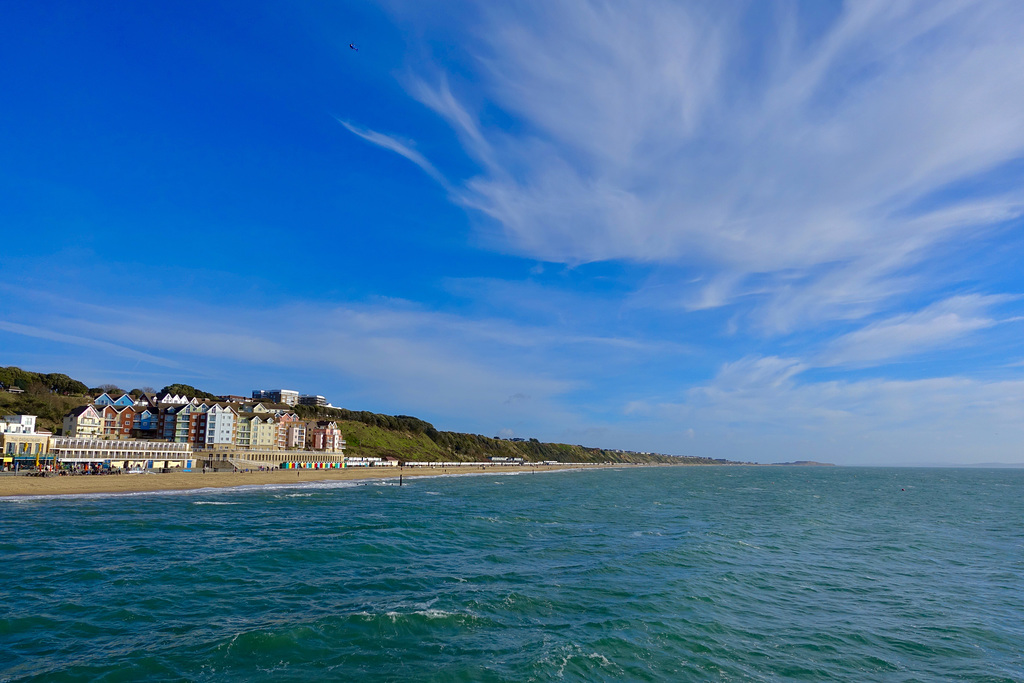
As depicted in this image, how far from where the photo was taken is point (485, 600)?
2473 cm

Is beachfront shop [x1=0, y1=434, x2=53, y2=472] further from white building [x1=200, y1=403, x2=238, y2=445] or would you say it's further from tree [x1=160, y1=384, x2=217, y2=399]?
tree [x1=160, y1=384, x2=217, y2=399]

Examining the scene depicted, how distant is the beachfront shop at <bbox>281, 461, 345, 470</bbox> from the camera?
127 m

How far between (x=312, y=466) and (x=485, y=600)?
384ft

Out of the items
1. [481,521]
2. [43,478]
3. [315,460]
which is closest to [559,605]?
[481,521]

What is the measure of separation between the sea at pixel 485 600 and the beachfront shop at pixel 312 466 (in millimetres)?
81007

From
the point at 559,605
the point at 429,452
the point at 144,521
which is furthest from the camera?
the point at 429,452

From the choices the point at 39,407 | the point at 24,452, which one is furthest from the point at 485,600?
the point at 39,407

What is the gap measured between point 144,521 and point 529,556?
100ft

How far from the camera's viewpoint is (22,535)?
1374 inches

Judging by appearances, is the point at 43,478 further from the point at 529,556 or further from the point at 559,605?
the point at 559,605

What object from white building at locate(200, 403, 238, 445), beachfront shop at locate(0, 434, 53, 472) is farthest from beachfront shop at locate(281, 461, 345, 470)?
beachfront shop at locate(0, 434, 53, 472)

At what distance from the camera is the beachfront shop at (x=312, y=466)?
12719 cm

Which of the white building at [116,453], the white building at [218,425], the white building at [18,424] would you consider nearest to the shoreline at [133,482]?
the white building at [116,453]

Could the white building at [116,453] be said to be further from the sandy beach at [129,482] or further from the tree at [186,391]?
the tree at [186,391]
